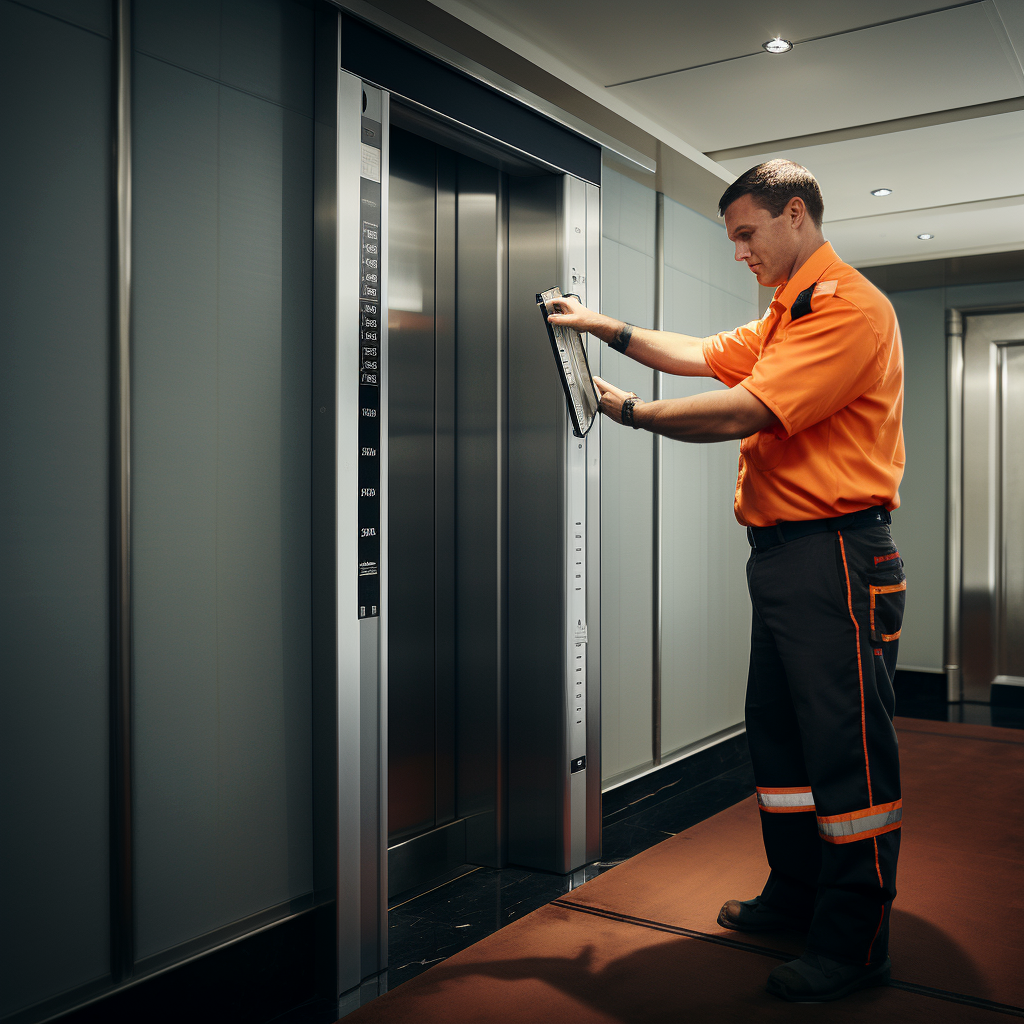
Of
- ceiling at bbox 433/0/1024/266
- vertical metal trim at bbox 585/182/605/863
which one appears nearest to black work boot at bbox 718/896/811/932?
vertical metal trim at bbox 585/182/605/863

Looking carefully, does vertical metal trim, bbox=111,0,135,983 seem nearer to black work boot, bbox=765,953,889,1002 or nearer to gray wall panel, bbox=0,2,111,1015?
gray wall panel, bbox=0,2,111,1015

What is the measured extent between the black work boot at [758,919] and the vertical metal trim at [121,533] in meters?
1.46

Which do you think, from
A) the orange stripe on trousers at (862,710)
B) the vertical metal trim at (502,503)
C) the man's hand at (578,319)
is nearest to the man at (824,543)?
the orange stripe on trousers at (862,710)

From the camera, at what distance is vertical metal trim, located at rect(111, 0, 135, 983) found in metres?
1.89

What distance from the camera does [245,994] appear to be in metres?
2.14

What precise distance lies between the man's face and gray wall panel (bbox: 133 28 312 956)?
3.44ft

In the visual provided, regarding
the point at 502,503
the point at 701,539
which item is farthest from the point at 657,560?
the point at 502,503

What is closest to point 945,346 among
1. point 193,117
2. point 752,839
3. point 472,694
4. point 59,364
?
point 752,839

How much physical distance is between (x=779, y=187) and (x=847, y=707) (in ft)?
3.94

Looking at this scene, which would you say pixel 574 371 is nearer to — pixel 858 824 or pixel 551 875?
pixel 858 824

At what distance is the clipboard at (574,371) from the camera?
2.37 m

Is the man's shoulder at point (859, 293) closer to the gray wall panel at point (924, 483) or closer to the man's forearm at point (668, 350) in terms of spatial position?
the man's forearm at point (668, 350)

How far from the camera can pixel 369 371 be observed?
2.28m

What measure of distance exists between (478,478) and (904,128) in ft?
7.05
